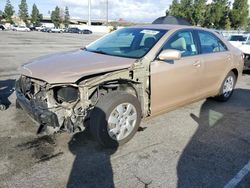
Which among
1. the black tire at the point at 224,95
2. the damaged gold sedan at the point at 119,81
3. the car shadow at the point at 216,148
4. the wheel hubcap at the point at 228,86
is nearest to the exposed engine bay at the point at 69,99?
the damaged gold sedan at the point at 119,81

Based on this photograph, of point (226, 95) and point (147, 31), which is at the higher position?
point (147, 31)

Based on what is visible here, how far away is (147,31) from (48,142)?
2464 mm

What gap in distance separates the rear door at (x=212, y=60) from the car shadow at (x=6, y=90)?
3927mm

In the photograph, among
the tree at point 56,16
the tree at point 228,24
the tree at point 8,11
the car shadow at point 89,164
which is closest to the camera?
the car shadow at point 89,164

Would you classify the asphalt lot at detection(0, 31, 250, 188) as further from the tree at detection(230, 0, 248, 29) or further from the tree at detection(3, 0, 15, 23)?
the tree at detection(3, 0, 15, 23)

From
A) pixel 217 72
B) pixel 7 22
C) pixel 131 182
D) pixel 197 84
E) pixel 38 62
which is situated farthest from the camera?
pixel 7 22

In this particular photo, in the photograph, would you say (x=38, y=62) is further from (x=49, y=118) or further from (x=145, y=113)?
(x=145, y=113)

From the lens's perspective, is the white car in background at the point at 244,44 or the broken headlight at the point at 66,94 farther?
the white car in background at the point at 244,44

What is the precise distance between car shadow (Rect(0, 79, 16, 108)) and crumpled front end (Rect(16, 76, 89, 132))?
226cm

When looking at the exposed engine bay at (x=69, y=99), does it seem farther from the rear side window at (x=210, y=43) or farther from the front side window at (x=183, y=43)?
the rear side window at (x=210, y=43)

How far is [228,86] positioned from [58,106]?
4.17 m

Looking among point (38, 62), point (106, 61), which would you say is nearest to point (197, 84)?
point (106, 61)

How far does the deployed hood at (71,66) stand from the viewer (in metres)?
3.65

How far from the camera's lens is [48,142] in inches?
163
